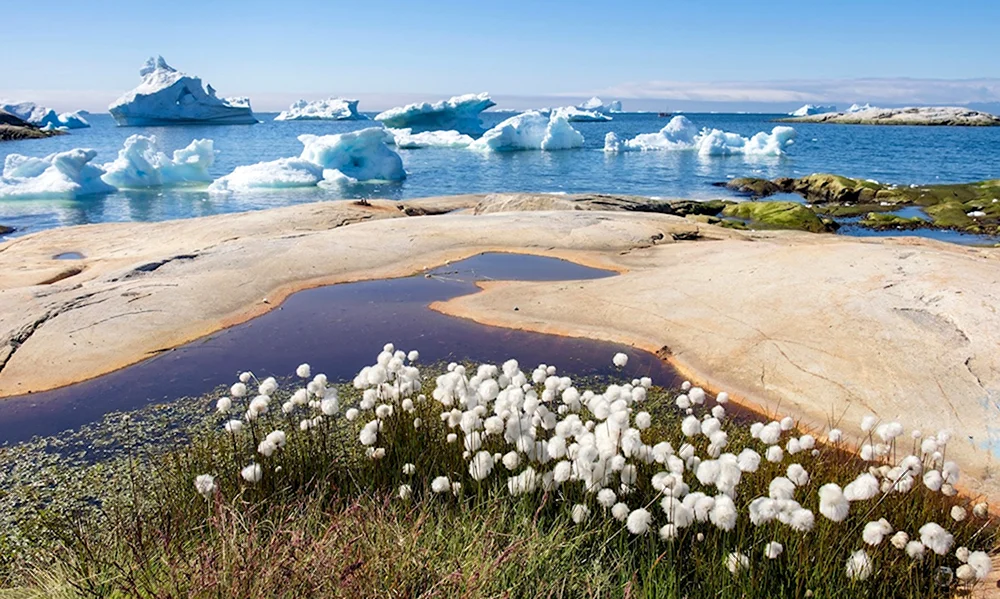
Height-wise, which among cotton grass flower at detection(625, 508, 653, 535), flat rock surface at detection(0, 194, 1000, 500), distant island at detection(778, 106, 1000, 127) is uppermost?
distant island at detection(778, 106, 1000, 127)

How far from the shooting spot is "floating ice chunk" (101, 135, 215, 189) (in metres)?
36.8

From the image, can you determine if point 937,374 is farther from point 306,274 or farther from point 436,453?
point 306,274

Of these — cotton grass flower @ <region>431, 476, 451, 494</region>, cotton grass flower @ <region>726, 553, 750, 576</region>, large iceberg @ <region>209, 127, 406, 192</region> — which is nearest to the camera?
cotton grass flower @ <region>726, 553, 750, 576</region>

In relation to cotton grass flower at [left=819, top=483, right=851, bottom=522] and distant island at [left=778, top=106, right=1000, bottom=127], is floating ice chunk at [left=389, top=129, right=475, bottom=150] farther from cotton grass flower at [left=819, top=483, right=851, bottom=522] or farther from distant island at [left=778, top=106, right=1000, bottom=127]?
distant island at [left=778, top=106, right=1000, bottom=127]

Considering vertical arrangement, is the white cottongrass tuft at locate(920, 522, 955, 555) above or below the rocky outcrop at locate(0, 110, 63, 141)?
below

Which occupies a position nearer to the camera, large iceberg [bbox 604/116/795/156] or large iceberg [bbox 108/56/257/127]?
large iceberg [bbox 604/116/795/156]

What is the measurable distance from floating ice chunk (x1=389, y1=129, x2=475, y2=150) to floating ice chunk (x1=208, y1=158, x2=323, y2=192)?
2787cm

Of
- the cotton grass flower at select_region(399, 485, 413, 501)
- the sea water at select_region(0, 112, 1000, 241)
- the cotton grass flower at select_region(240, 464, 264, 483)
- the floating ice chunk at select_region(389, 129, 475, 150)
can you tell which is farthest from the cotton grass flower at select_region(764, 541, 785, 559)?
the floating ice chunk at select_region(389, 129, 475, 150)

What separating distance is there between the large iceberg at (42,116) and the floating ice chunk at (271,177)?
84830 mm

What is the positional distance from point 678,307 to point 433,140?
192 feet

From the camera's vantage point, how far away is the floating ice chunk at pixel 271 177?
120 feet

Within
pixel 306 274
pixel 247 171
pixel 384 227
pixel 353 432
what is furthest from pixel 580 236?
pixel 247 171

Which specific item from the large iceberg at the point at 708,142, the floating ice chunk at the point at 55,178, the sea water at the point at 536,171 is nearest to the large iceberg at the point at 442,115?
the sea water at the point at 536,171

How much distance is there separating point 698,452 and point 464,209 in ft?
71.3
